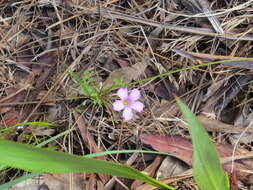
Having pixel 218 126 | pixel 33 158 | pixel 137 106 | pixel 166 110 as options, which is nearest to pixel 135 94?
pixel 137 106

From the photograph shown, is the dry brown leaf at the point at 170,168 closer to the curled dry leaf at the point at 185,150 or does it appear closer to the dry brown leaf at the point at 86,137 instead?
the curled dry leaf at the point at 185,150

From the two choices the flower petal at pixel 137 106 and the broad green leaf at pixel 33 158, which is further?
the flower petal at pixel 137 106

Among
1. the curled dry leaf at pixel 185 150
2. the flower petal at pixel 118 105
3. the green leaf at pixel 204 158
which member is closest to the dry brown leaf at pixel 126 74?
the flower petal at pixel 118 105

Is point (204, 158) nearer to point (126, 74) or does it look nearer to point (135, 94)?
point (135, 94)

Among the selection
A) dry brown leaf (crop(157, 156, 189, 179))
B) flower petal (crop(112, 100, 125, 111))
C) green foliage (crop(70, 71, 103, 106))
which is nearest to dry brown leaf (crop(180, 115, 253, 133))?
dry brown leaf (crop(157, 156, 189, 179))

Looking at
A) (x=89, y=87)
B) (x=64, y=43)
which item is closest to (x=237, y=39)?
(x=89, y=87)

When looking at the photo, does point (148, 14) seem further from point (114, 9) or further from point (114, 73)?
point (114, 73)
